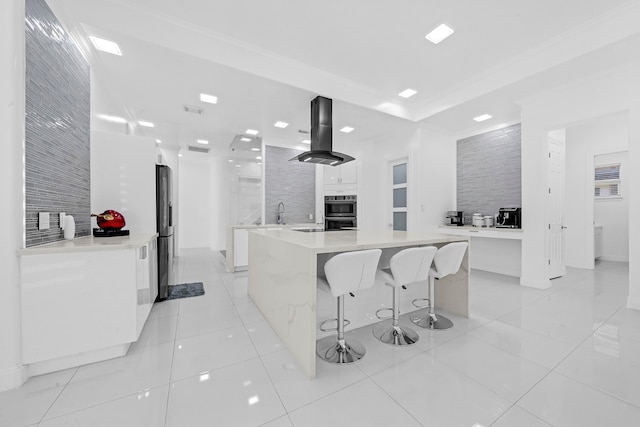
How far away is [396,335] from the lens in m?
2.16

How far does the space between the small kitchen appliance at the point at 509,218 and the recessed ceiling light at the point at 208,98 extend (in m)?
4.89

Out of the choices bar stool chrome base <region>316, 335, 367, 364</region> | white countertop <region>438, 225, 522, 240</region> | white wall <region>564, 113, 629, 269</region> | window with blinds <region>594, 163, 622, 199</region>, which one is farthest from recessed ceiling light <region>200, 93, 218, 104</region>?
window with blinds <region>594, 163, 622, 199</region>

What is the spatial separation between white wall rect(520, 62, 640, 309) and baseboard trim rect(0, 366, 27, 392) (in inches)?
213

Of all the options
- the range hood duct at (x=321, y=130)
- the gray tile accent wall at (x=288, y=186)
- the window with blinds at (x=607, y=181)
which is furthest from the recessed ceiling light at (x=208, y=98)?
the window with blinds at (x=607, y=181)

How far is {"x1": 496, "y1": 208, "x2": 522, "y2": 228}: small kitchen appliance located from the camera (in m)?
3.98

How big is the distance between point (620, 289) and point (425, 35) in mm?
4298

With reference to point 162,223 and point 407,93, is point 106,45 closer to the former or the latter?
point 162,223

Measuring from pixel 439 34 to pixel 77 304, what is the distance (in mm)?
3922

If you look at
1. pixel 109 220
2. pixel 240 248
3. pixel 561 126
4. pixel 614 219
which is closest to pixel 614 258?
pixel 614 219

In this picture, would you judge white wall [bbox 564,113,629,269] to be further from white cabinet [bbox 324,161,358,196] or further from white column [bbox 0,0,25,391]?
white column [bbox 0,0,25,391]

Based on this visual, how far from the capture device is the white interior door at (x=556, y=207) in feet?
12.8

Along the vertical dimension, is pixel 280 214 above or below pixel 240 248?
above

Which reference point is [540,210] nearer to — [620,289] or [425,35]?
[620,289]

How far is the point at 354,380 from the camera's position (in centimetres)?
164
